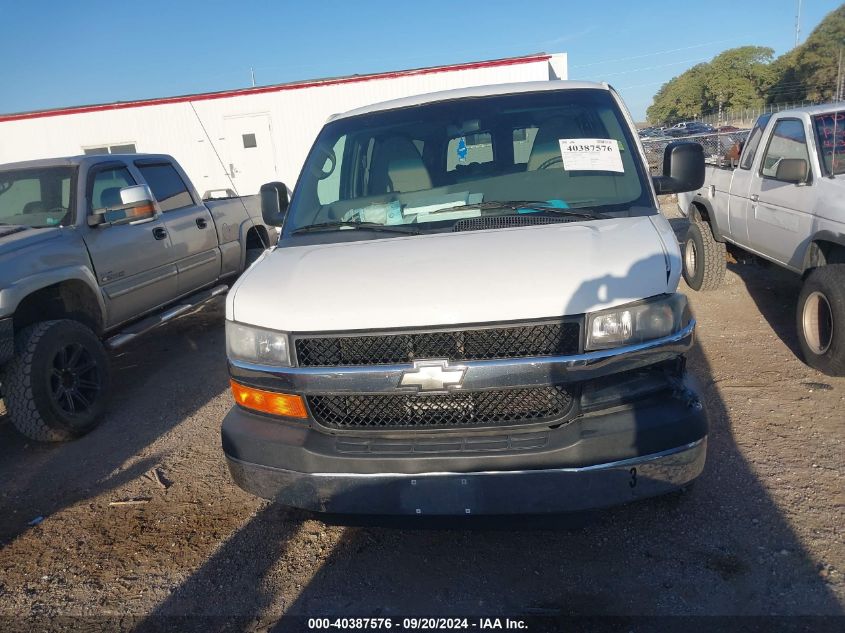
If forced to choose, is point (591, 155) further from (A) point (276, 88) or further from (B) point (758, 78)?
(B) point (758, 78)

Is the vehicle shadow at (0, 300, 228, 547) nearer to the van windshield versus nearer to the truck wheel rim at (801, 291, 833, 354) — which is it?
the van windshield

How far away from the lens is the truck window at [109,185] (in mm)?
5477

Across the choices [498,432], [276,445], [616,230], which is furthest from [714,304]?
[276,445]

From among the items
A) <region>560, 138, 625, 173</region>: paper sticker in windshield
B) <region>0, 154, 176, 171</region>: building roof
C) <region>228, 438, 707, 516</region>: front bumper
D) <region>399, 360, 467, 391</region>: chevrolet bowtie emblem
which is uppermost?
<region>0, 154, 176, 171</region>: building roof

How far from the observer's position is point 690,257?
754cm

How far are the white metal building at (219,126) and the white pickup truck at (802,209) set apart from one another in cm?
998

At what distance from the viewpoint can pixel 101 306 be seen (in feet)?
16.9

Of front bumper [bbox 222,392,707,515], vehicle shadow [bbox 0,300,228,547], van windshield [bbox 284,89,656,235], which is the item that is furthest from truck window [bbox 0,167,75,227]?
front bumper [bbox 222,392,707,515]

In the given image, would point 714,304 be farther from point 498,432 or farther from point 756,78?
point 756,78

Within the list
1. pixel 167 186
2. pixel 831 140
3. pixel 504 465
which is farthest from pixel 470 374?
pixel 167 186

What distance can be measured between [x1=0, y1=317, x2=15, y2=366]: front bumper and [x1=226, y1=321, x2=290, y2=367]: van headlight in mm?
2251

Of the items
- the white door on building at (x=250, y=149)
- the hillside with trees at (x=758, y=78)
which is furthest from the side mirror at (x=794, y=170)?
the white door on building at (x=250, y=149)

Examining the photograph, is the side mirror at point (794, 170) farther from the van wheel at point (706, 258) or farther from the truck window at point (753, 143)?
the van wheel at point (706, 258)

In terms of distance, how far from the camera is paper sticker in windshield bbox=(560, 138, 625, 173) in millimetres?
3307
